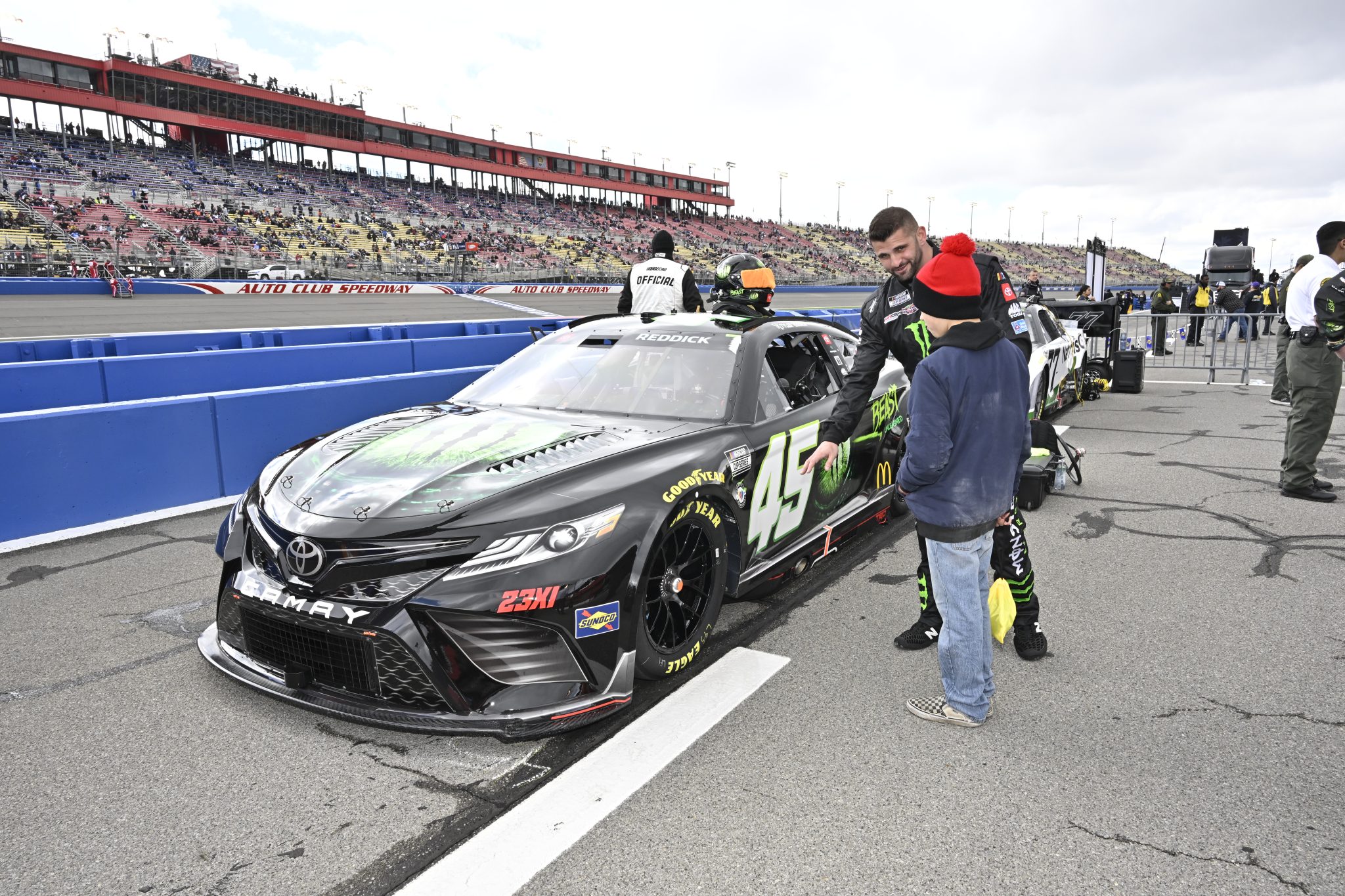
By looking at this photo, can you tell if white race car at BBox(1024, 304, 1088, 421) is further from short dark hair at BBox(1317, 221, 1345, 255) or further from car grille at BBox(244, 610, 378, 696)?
car grille at BBox(244, 610, 378, 696)

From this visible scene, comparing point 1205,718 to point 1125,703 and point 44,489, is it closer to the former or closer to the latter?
point 1125,703

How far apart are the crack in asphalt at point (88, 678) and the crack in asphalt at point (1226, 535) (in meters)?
5.00

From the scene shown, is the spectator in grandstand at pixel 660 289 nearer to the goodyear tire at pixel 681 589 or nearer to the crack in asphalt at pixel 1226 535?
the crack in asphalt at pixel 1226 535

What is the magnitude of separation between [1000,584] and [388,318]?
69.1ft

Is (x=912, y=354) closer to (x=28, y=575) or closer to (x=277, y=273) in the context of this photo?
(x=28, y=575)

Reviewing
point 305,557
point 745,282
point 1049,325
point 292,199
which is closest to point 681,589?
point 305,557

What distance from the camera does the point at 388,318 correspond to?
72.6 feet

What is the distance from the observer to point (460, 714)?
104 inches

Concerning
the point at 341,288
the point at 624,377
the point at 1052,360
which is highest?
the point at 341,288

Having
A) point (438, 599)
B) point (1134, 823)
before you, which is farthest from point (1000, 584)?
point (438, 599)

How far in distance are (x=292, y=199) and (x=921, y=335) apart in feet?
192

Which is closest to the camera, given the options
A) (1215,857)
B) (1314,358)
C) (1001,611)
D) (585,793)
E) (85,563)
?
(1215,857)

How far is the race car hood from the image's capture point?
288cm

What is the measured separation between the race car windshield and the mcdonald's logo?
132 centimetres
